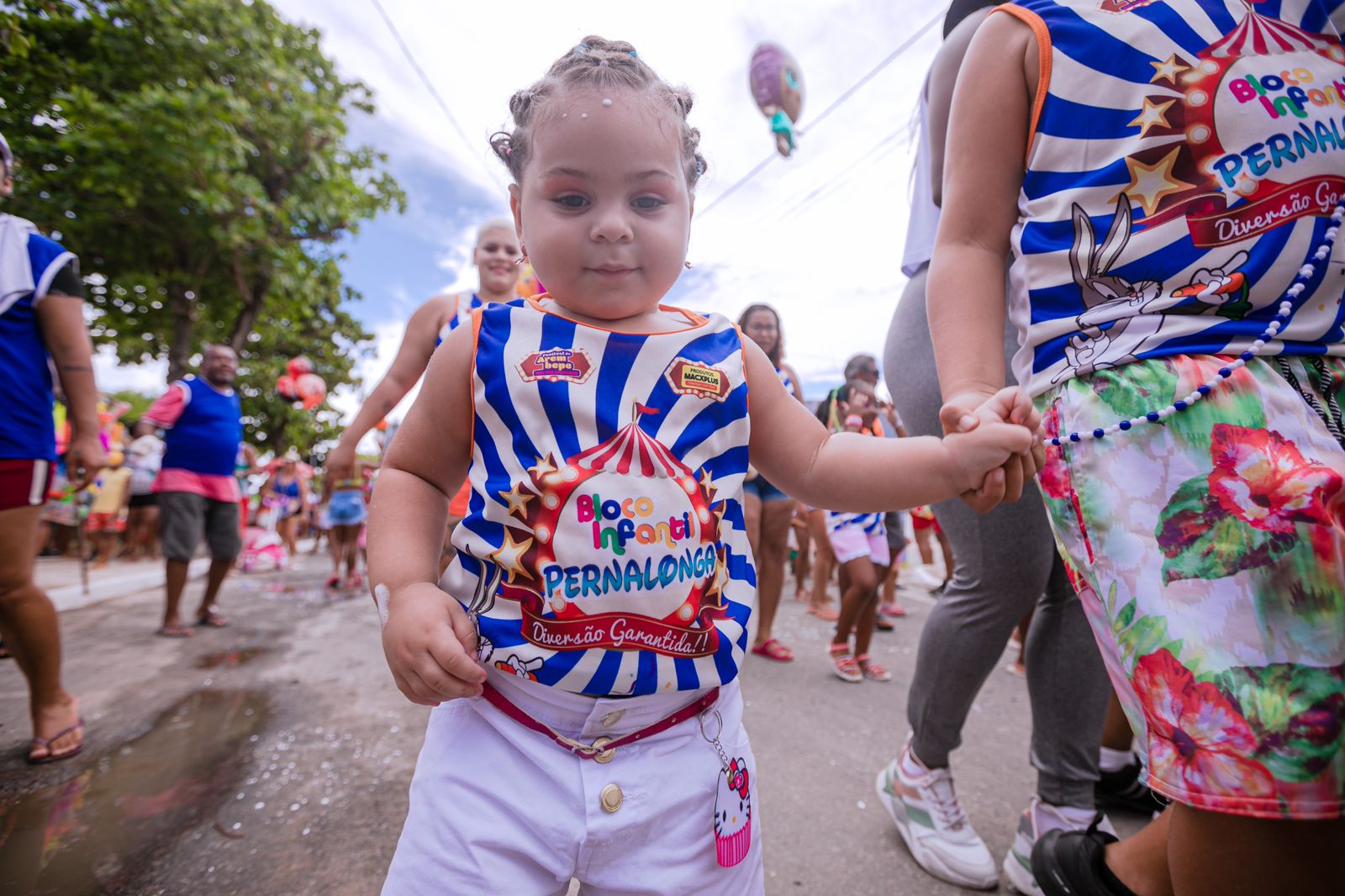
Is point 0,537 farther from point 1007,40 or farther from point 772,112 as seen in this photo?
point 772,112

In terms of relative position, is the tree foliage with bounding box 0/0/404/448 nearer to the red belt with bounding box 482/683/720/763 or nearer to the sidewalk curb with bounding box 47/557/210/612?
the sidewalk curb with bounding box 47/557/210/612

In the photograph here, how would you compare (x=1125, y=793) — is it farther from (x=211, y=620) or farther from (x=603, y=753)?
(x=211, y=620)

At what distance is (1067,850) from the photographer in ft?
4.09

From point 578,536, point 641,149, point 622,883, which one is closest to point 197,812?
point 622,883

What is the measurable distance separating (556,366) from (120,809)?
2.02 metres

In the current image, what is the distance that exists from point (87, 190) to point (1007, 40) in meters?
11.0

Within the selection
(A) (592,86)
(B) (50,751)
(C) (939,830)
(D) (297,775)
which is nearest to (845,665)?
(C) (939,830)

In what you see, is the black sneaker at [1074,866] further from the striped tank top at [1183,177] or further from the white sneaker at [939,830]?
the striped tank top at [1183,177]

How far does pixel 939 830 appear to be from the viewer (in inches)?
62.6

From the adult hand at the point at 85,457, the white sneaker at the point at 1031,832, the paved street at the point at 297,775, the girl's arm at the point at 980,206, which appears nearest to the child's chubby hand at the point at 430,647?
the girl's arm at the point at 980,206

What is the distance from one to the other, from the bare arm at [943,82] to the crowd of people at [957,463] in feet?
1.25

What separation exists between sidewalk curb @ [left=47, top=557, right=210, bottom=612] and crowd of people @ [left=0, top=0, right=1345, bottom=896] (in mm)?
4355

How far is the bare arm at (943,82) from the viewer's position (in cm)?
145

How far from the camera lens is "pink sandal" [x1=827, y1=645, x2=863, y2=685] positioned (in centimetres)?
329
